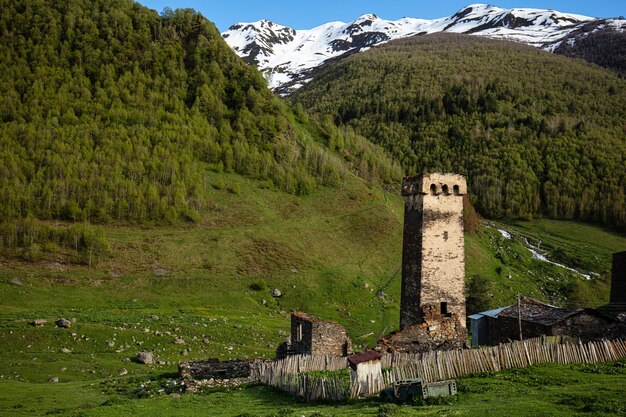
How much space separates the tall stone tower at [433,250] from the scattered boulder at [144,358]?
1883 cm

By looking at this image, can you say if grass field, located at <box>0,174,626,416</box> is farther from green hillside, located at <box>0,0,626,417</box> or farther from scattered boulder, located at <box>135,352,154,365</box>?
scattered boulder, located at <box>135,352,154,365</box>

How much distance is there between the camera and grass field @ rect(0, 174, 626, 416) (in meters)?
27.7

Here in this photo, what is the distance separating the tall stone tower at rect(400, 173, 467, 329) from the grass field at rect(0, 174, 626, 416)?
37.5 feet

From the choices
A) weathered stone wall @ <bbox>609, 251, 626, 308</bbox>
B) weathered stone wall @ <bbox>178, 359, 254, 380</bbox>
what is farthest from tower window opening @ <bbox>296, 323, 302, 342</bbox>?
weathered stone wall @ <bbox>609, 251, 626, 308</bbox>

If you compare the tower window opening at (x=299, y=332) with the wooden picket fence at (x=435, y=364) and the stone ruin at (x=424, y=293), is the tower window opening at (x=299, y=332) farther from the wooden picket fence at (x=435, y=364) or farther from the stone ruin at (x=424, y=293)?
the wooden picket fence at (x=435, y=364)

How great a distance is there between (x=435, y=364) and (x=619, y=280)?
25.7 m

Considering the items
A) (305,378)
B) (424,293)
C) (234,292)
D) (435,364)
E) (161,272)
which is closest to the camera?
(435,364)

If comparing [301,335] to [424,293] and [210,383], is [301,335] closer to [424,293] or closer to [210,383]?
[210,383]

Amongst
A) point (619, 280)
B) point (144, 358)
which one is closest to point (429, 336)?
point (619, 280)

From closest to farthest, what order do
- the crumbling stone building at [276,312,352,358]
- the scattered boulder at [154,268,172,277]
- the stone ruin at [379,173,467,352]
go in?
the crumbling stone building at [276,312,352,358] → the stone ruin at [379,173,467,352] → the scattered boulder at [154,268,172,277]

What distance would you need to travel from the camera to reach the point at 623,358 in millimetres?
27312

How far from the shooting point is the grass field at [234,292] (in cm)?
2767

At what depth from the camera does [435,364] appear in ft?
83.9

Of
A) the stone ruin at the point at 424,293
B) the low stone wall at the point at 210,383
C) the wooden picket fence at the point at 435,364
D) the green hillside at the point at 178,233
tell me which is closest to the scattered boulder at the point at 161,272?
the green hillside at the point at 178,233
